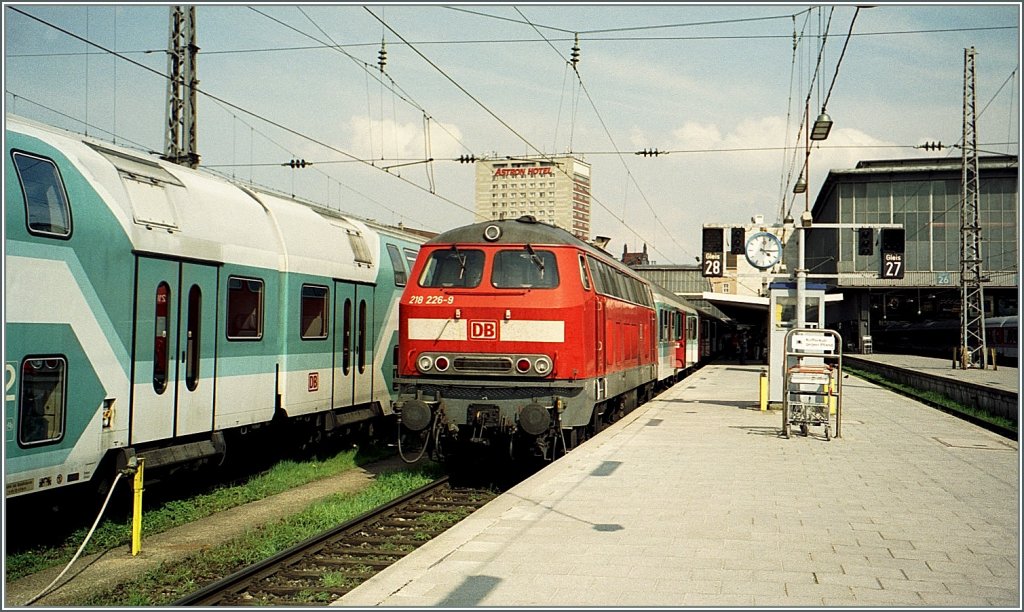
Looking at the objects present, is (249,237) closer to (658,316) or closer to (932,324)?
(658,316)

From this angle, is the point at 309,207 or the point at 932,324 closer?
the point at 309,207

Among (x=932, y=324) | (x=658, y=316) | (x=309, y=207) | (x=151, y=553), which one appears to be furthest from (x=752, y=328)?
(x=151, y=553)

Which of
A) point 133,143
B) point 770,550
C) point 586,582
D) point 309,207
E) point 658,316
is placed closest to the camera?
point 586,582

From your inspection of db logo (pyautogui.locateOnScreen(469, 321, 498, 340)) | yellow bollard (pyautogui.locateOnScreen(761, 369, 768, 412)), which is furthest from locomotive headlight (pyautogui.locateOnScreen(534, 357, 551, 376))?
yellow bollard (pyautogui.locateOnScreen(761, 369, 768, 412))

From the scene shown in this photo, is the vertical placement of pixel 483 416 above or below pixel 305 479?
above

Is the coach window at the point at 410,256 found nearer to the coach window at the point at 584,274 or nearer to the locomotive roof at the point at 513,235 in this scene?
the locomotive roof at the point at 513,235

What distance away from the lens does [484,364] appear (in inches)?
452

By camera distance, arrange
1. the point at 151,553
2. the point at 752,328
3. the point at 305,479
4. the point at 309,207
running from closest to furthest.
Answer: the point at 151,553, the point at 305,479, the point at 309,207, the point at 752,328

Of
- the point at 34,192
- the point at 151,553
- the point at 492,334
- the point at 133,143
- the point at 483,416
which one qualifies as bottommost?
the point at 151,553

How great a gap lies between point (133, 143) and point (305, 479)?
6.87m

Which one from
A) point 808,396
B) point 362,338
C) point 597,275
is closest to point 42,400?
point 362,338

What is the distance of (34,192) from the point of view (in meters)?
7.79

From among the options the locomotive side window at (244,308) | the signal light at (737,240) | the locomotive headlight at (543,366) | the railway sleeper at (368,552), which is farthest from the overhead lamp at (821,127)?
the railway sleeper at (368,552)

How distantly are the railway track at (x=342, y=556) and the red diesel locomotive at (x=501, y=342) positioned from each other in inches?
39.8
